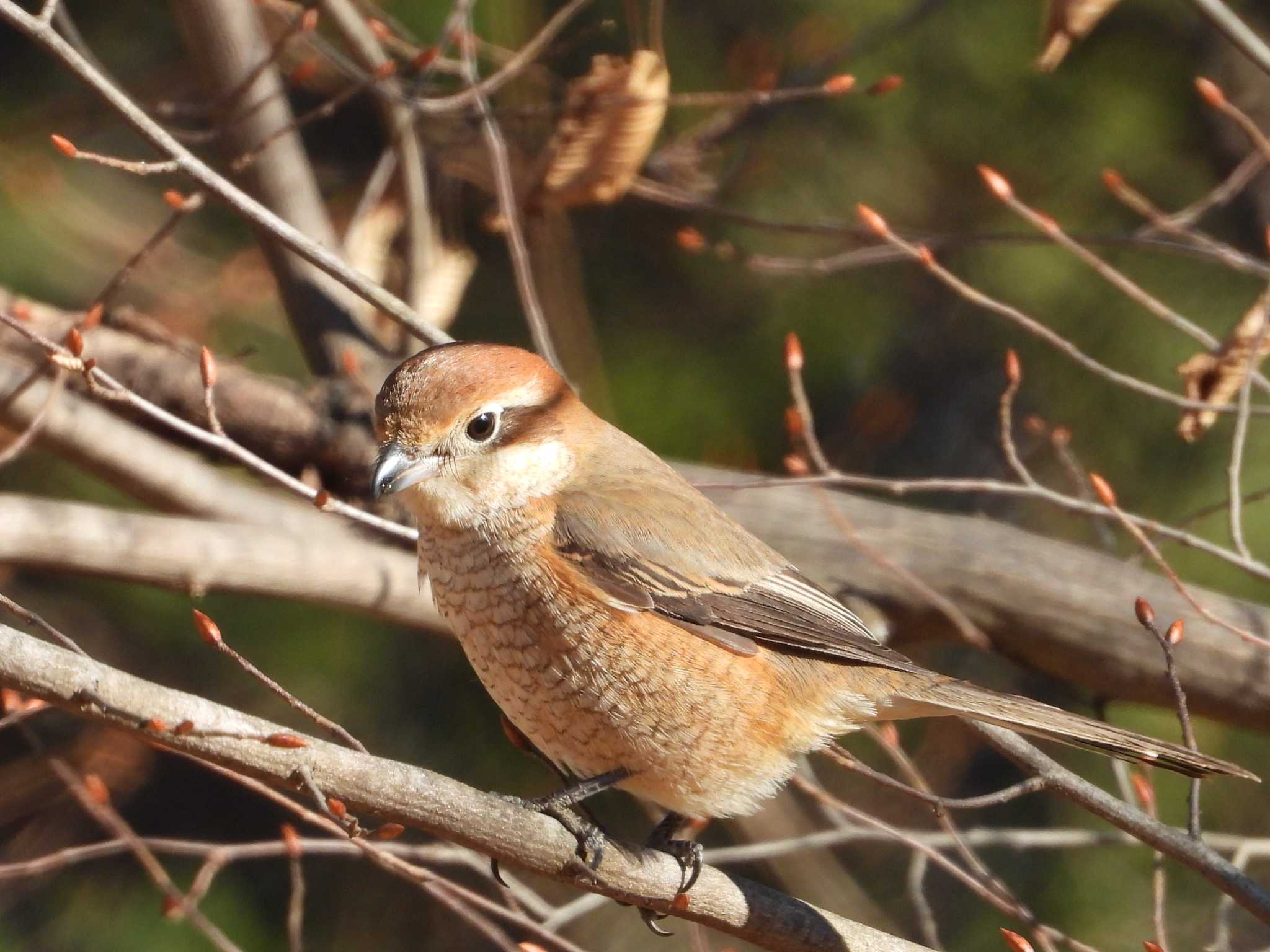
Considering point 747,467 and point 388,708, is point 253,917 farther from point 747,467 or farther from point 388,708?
point 747,467

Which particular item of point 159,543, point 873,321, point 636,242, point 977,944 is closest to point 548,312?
point 636,242

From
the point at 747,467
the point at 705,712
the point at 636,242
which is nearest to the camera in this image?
the point at 705,712

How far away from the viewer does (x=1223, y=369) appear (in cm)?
313

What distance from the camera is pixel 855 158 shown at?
5.19 m

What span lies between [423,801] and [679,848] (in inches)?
29.5

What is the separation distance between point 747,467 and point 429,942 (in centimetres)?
219

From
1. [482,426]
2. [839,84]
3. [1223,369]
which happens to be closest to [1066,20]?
[839,84]

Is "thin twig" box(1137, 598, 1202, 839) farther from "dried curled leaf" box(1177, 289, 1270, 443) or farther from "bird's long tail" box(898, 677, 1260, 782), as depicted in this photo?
"dried curled leaf" box(1177, 289, 1270, 443)

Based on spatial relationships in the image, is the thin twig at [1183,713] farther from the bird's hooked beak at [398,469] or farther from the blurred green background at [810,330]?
the blurred green background at [810,330]

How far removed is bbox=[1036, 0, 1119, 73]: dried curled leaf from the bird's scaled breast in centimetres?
175

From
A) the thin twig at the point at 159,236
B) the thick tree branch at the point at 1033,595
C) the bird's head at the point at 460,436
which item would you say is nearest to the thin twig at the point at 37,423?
the thin twig at the point at 159,236

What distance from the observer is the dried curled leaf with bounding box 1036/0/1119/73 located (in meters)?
3.27

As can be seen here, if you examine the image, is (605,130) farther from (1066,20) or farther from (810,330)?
(810,330)

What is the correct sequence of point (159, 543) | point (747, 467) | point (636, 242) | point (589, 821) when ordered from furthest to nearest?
point (636, 242), point (747, 467), point (159, 543), point (589, 821)
